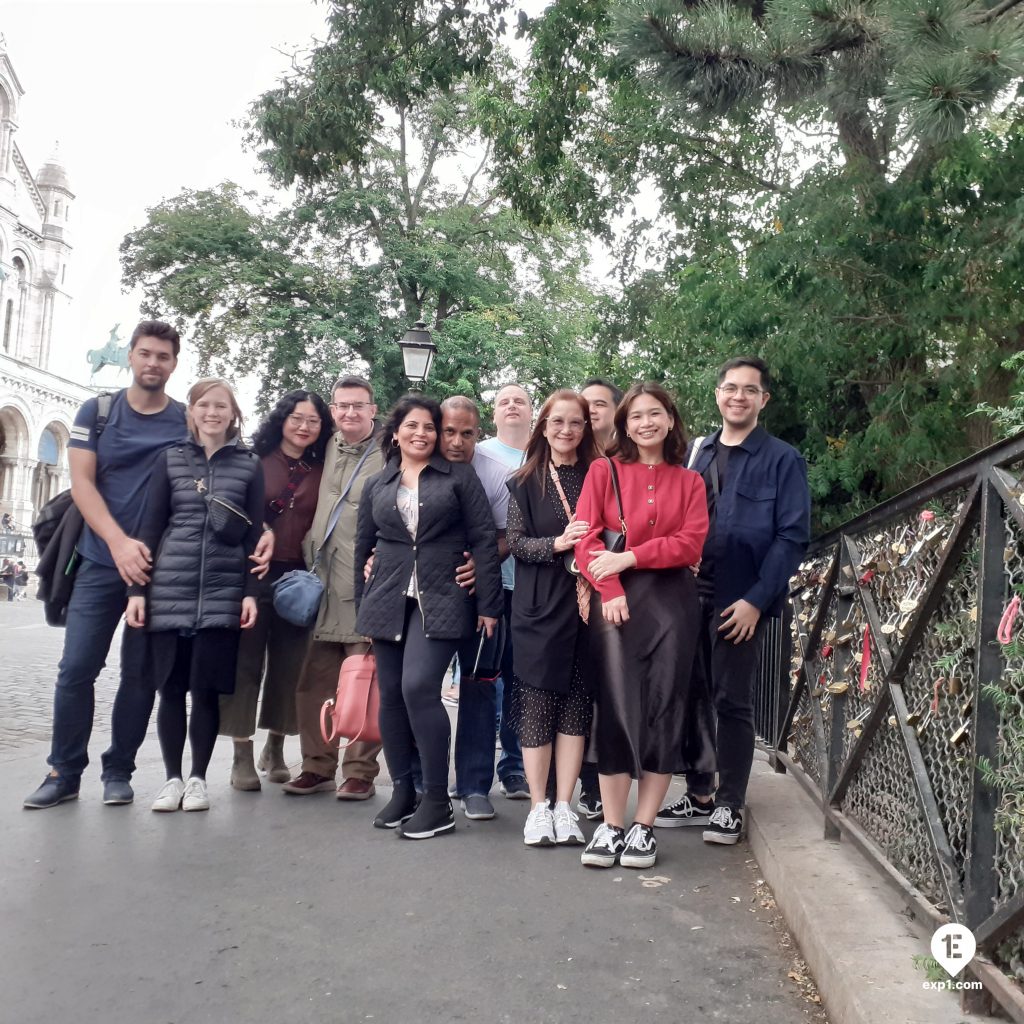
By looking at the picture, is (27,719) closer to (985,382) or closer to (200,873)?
(200,873)

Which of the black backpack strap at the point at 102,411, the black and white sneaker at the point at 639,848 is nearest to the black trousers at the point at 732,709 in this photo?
the black and white sneaker at the point at 639,848

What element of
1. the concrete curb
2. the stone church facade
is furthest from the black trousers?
the stone church facade

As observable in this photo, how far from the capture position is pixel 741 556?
457 centimetres

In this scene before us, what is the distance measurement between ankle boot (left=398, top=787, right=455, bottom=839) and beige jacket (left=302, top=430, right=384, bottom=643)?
954 millimetres

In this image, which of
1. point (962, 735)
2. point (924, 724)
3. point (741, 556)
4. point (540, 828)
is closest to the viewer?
point (962, 735)

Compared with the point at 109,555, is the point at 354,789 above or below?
below

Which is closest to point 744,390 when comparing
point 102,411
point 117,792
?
point 102,411

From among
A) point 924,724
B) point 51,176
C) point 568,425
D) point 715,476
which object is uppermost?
point 51,176

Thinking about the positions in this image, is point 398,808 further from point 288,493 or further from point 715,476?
point 715,476

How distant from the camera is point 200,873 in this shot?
13.1 feet

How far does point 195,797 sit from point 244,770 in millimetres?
517

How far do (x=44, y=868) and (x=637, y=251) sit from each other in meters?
11.8

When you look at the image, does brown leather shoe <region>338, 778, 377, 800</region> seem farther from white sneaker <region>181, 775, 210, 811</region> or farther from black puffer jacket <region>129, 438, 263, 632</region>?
black puffer jacket <region>129, 438, 263, 632</region>

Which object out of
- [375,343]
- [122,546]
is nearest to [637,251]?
[122,546]
